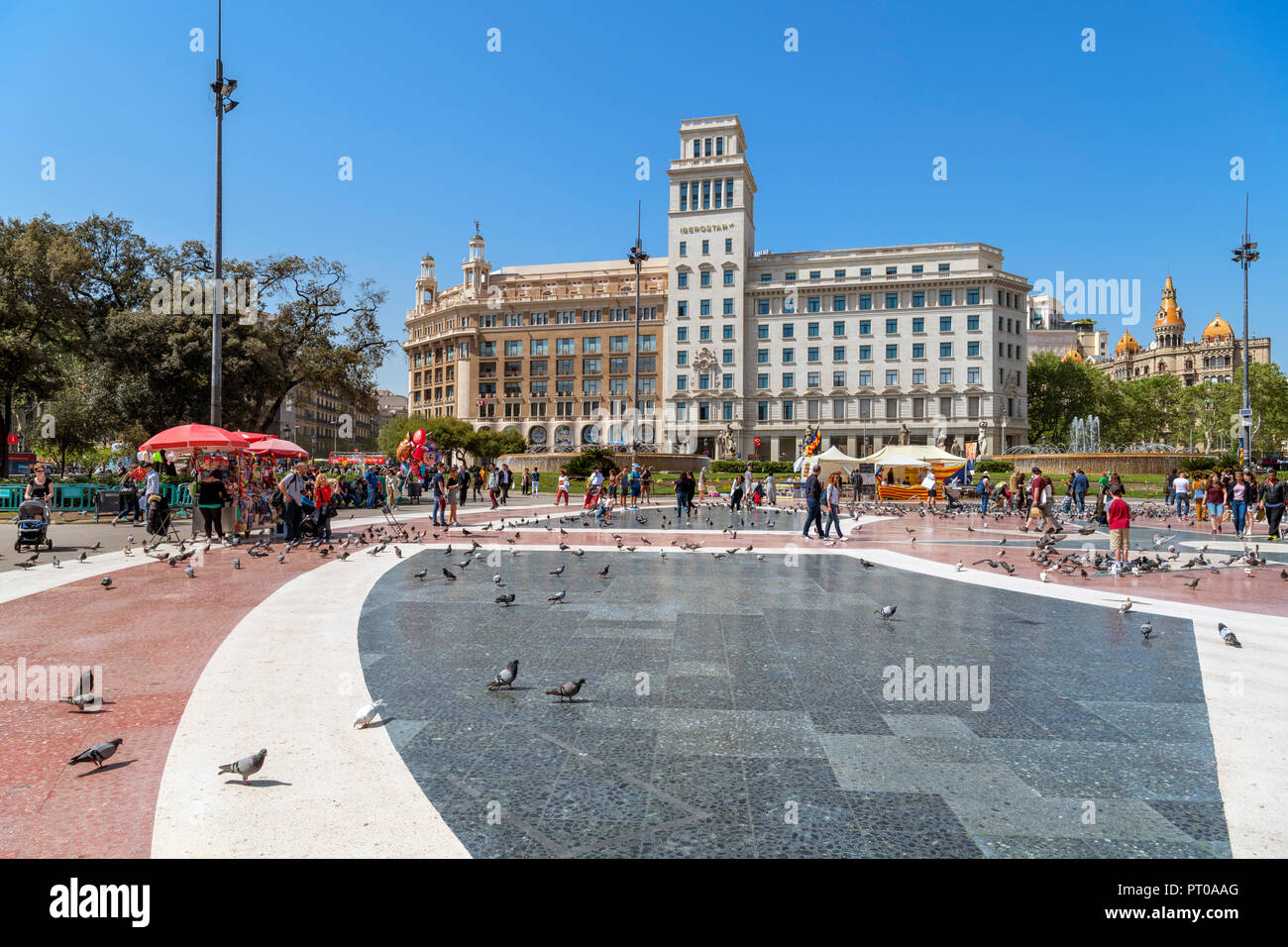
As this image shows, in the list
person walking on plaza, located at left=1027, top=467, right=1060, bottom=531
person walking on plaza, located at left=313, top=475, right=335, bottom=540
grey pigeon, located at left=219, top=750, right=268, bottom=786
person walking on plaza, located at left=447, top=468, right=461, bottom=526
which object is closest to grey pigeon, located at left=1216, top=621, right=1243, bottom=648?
grey pigeon, located at left=219, top=750, right=268, bottom=786

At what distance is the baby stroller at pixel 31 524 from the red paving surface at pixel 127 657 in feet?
10.7

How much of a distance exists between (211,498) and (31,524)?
115 inches

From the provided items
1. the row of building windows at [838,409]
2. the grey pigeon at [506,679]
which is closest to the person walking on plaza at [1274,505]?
the grey pigeon at [506,679]

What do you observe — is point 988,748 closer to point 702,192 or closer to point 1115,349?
point 702,192

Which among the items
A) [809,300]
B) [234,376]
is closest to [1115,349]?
[809,300]

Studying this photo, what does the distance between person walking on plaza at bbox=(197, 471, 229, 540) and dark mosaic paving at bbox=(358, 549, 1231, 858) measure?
361 inches

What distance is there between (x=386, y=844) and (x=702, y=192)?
8504 cm

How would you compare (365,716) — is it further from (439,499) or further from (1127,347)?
(1127,347)

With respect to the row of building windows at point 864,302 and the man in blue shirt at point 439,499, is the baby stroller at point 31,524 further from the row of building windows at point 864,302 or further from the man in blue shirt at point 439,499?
the row of building windows at point 864,302

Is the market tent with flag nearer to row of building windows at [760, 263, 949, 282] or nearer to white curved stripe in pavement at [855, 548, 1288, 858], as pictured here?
white curved stripe in pavement at [855, 548, 1288, 858]

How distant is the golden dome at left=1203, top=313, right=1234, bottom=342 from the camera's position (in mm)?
131875

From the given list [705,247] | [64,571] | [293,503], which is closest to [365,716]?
[64,571]

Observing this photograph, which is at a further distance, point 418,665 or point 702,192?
point 702,192

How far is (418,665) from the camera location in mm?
A: 5984
